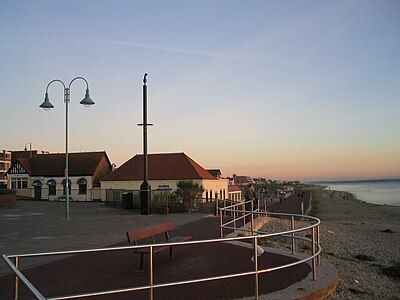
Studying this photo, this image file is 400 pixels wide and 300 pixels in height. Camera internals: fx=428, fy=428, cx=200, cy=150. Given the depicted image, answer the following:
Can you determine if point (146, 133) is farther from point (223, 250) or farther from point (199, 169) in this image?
point (199, 169)

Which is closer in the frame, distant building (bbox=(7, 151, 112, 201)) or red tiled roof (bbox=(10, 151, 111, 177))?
distant building (bbox=(7, 151, 112, 201))

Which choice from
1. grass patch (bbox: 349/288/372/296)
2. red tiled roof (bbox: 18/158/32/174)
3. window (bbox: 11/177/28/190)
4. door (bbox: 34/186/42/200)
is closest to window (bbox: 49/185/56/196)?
door (bbox: 34/186/42/200)

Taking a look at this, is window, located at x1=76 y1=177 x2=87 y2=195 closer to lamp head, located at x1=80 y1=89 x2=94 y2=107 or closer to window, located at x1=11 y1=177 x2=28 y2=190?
window, located at x1=11 y1=177 x2=28 y2=190

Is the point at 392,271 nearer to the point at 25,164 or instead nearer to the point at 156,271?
the point at 156,271

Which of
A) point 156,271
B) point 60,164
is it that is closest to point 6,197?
point 60,164

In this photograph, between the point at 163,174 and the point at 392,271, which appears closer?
the point at 392,271

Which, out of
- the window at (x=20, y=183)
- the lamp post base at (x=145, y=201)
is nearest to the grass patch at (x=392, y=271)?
the lamp post base at (x=145, y=201)

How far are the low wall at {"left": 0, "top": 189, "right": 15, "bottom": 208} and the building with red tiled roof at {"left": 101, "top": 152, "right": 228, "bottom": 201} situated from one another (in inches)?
580

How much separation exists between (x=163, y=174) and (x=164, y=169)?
985 mm

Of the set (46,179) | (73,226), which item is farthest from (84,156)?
(73,226)

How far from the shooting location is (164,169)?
156ft

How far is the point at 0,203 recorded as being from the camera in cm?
2858

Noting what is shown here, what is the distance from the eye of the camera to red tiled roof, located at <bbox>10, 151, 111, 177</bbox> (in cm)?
5119

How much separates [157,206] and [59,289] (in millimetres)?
15101
